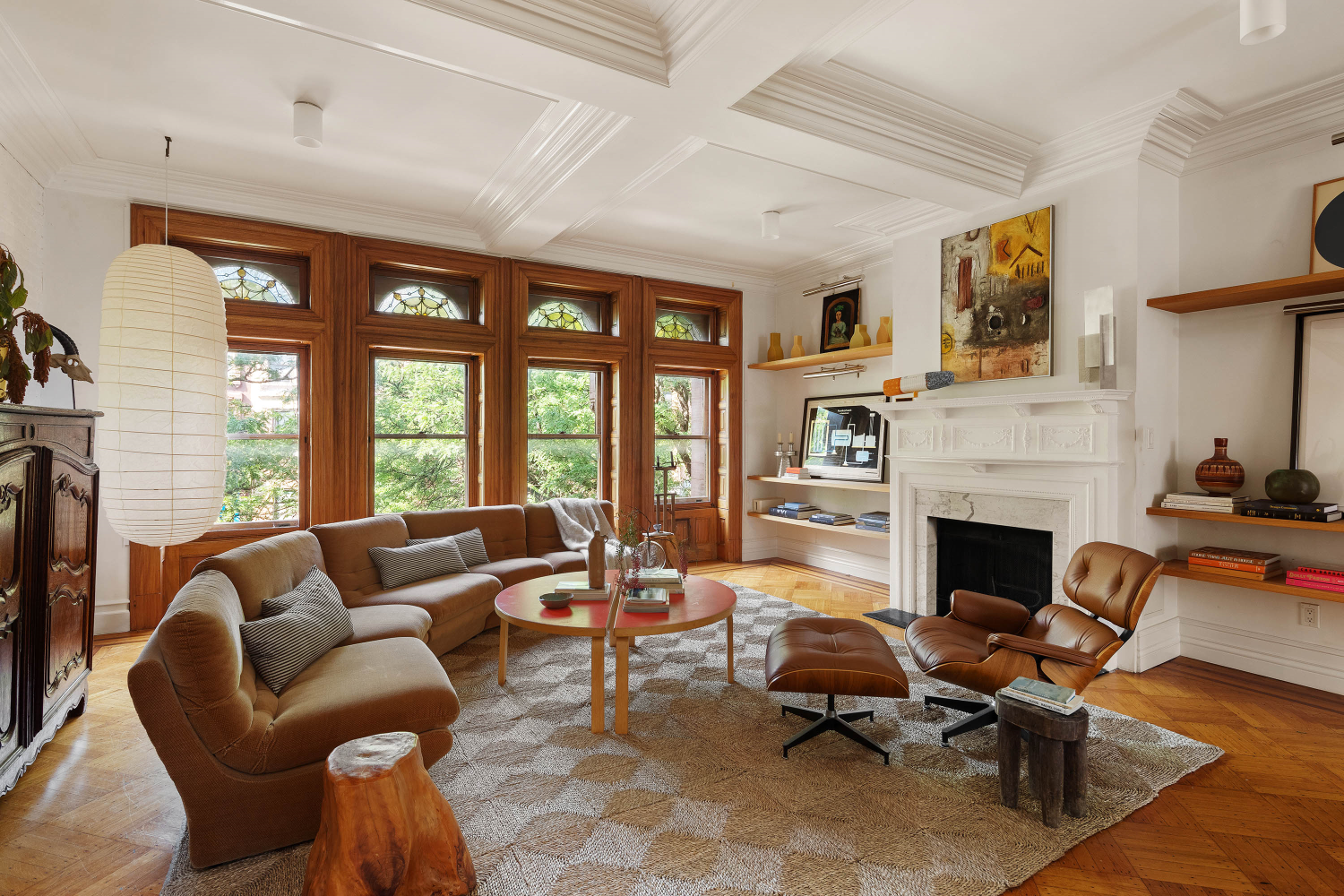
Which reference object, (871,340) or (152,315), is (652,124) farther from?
(871,340)

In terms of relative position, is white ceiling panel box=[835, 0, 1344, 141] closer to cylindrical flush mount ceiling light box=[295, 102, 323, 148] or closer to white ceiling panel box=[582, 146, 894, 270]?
white ceiling panel box=[582, 146, 894, 270]

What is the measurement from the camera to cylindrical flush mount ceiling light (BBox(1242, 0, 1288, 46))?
6.24 feet

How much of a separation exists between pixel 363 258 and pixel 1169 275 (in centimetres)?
515

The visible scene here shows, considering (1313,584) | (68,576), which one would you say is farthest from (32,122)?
(1313,584)

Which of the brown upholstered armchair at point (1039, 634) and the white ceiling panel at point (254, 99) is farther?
the white ceiling panel at point (254, 99)

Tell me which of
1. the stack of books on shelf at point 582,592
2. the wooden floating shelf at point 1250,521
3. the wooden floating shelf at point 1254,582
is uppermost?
the wooden floating shelf at point 1250,521

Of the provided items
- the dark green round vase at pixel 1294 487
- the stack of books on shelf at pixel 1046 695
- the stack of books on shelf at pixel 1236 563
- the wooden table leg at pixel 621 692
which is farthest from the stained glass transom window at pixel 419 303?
the dark green round vase at pixel 1294 487

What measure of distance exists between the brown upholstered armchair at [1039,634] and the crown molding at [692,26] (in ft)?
7.98

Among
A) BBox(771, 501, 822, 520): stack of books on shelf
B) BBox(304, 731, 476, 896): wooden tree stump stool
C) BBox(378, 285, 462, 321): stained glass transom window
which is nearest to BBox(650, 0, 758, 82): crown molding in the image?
BBox(304, 731, 476, 896): wooden tree stump stool

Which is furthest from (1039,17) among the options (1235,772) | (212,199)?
(212,199)

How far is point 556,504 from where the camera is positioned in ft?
16.6

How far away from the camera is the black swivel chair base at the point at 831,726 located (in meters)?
2.54

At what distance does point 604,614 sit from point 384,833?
4.67 feet

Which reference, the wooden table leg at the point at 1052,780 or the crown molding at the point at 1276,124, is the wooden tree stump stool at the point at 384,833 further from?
the crown molding at the point at 1276,124
